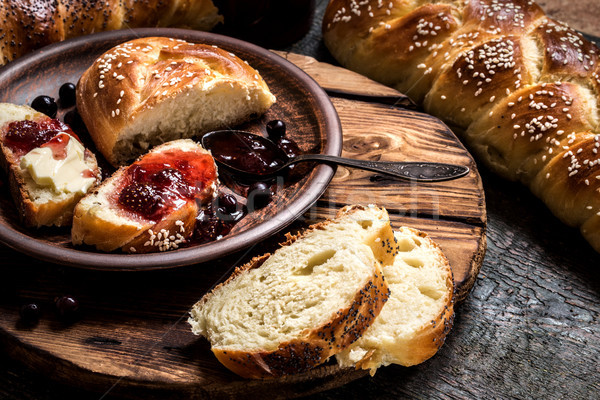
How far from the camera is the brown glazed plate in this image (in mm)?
2697

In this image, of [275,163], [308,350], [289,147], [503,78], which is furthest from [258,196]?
[503,78]

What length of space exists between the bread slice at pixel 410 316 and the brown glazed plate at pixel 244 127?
632 millimetres

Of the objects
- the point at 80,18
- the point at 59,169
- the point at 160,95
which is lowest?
the point at 59,169

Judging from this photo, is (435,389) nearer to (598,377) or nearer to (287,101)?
(598,377)

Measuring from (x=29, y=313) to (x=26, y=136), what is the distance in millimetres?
1002

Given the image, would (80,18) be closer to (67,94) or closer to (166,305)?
(67,94)

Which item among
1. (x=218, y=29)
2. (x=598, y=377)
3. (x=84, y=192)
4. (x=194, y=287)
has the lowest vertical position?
(x=598, y=377)

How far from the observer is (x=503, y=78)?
12.8ft

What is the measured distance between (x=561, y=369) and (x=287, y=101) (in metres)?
2.30

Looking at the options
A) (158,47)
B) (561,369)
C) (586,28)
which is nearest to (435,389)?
(561,369)

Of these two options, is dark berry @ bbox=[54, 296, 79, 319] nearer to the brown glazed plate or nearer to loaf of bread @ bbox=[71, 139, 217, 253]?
the brown glazed plate

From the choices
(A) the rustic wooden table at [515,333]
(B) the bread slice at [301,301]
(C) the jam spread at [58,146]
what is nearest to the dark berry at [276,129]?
(B) the bread slice at [301,301]

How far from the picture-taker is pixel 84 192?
297 centimetres

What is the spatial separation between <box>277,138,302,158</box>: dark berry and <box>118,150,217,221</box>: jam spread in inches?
20.8
